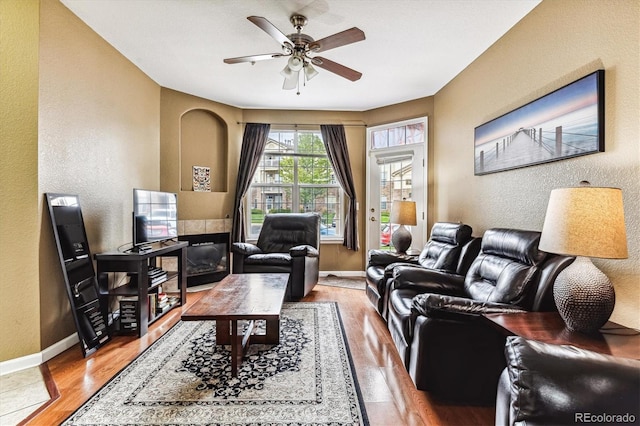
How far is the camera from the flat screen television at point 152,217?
10.2 ft

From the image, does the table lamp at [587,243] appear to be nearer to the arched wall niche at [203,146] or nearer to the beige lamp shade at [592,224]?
the beige lamp shade at [592,224]

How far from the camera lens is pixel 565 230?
4.92 feet

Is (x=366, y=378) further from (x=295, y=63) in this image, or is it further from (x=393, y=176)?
(x=393, y=176)

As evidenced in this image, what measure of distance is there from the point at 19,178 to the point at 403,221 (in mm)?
3884

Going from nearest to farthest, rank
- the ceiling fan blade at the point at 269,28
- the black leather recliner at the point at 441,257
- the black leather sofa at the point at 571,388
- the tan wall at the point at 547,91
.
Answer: the black leather sofa at the point at 571,388
the tan wall at the point at 547,91
the ceiling fan blade at the point at 269,28
the black leather recliner at the point at 441,257

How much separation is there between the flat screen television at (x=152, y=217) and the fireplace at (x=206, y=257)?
3.01ft

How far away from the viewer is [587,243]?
144cm

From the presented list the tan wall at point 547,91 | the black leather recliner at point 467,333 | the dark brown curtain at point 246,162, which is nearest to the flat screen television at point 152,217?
the dark brown curtain at point 246,162

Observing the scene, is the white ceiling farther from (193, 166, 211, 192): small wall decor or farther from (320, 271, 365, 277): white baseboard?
(320, 271, 365, 277): white baseboard

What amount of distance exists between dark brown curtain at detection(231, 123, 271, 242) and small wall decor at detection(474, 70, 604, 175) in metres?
3.31

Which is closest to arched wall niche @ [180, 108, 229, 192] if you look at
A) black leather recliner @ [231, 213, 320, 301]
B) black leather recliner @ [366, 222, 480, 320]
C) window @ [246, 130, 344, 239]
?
window @ [246, 130, 344, 239]

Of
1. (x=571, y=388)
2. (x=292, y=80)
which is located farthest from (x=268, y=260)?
(x=571, y=388)

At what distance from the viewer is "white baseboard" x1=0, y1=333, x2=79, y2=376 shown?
7.30ft

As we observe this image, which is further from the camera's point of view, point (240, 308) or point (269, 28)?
point (269, 28)
